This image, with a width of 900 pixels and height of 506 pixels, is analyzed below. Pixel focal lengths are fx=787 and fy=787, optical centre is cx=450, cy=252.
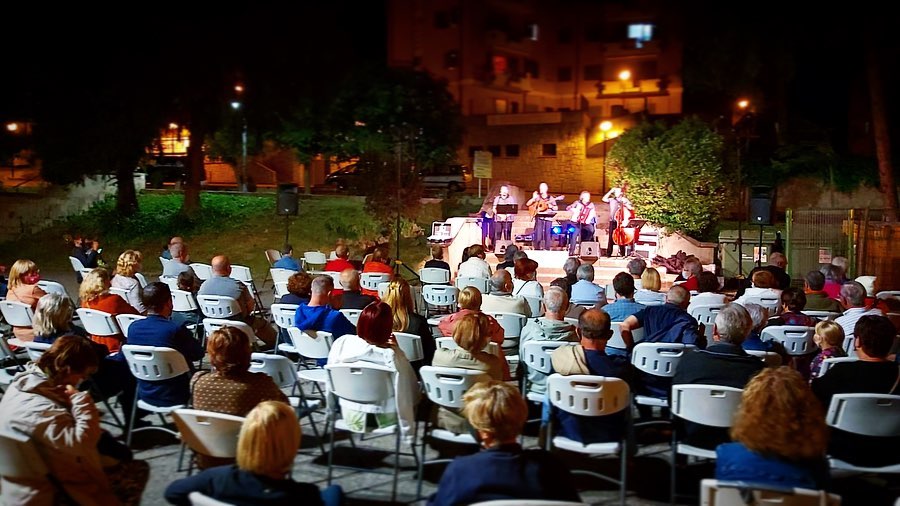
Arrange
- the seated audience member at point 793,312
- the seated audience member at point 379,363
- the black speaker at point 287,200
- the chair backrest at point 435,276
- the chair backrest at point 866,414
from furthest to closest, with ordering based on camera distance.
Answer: the black speaker at point 287,200 → the chair backrest at point 435,276 → the seated audience member at point 793,312 → the seated audience member at point 379,363 → the chair backrest at point 866,414

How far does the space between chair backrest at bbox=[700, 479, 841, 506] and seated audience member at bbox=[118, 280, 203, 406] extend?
A: 3446 mm

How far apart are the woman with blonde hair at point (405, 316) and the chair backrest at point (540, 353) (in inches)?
40.1

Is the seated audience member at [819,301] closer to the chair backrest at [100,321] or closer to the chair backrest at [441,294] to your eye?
the chair backrest at [441,294]

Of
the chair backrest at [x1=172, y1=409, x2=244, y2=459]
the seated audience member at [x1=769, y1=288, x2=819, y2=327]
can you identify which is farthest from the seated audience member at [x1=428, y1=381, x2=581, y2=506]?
the seated audience member at [x1=769, y1=288, x2=819, y2=327]

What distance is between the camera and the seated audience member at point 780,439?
3059mm

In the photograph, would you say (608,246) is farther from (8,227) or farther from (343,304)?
(8,227)

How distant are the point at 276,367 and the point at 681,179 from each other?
13.5 meters

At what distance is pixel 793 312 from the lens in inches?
253

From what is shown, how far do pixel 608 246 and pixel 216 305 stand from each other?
1036 centimetres

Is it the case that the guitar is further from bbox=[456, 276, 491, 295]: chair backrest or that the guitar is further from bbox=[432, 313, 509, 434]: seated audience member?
bbox=[432, 313, 509, 434]: seated audience member

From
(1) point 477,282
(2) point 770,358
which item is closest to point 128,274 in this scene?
(1) point 477,282

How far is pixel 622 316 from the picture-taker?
638 centimetres

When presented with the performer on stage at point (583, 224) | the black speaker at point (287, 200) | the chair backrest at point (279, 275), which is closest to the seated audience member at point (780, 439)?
the chair backrest at point (279, 275)

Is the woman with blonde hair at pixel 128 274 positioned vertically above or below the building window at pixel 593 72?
below
